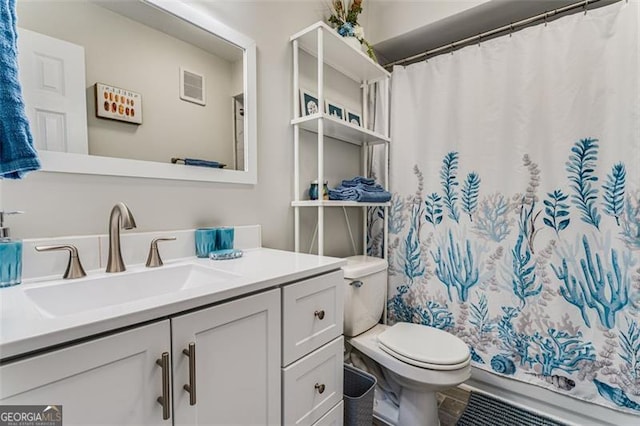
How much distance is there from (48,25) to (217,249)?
0.82 meters

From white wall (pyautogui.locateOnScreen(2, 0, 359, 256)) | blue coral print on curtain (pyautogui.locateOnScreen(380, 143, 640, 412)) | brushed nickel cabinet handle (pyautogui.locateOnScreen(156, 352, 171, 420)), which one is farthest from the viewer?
blue coral print on curtain (pyautogui.locateOnScreen(380, 143, 640, 412))

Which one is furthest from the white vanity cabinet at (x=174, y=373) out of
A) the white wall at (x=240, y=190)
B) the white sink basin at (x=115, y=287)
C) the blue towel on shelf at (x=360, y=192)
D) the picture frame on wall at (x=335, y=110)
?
the picture frame on wall at (x=335, y=110)

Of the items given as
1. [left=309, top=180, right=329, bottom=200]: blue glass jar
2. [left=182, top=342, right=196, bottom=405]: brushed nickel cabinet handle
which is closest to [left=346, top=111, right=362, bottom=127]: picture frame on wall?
[left=309, top=180, right=329, bottom=200]: blue glass jar

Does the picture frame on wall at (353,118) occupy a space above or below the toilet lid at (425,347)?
A: above

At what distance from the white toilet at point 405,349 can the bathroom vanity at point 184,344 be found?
35cm

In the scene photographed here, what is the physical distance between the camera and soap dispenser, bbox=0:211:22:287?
704mm

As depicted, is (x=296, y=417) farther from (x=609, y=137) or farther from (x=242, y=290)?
(x=609, y=137)

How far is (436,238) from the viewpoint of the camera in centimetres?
180

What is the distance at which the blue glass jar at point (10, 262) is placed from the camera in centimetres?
70

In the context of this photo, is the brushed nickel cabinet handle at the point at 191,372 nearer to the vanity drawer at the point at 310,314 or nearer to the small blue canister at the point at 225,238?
the vanity drawer at the point at 310,314

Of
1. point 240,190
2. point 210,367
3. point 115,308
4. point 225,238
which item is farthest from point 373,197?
point 115,308

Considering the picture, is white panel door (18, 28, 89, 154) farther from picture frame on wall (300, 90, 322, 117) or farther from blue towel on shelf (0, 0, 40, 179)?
picture frame on wall (300, 90, 322, 117)

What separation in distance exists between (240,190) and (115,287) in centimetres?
60

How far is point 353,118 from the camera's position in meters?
1.96
